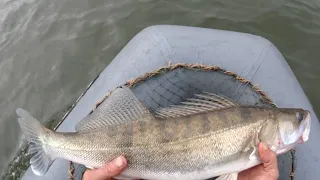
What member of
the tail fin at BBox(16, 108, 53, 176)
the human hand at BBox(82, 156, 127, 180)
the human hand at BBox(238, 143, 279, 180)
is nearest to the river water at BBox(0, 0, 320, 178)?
the tail fin at BBox(16, 108, 53, 176)

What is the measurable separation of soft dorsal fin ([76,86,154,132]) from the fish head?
2.65 feet

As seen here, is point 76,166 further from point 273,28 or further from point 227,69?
point 273,28

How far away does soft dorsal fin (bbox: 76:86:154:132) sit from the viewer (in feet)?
8.47

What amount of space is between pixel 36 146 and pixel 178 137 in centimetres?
93

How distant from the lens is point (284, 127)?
249 cm

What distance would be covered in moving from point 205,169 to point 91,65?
134 inches

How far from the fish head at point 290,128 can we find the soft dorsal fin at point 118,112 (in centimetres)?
81

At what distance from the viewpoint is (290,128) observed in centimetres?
249

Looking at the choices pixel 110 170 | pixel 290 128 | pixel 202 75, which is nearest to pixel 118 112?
pixel 110 170

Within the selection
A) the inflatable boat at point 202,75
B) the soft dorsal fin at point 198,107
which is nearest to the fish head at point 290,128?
the soft dorsal fin at point 198,107

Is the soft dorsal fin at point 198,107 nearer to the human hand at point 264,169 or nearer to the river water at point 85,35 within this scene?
the human hand at point 264,169

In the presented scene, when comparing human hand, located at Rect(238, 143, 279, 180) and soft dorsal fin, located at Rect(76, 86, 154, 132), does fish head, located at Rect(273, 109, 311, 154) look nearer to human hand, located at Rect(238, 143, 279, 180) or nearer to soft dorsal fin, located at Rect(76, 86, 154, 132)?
human hand, located at Rect(238, 143, 279, 180)

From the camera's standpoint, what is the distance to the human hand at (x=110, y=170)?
8.08 feet

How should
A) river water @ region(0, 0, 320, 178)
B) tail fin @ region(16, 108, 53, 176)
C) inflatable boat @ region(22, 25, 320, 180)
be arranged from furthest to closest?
river water @ region(0, 0, 320, 178)
inflatable boat @ region(22, 25, 320, 180)
tail fin @ region(16, 108, 53, 176)
